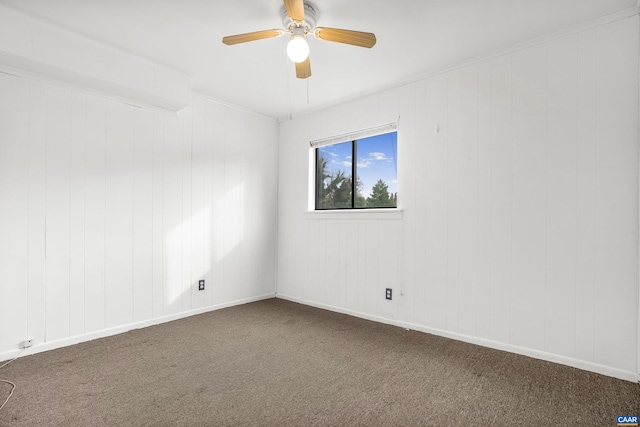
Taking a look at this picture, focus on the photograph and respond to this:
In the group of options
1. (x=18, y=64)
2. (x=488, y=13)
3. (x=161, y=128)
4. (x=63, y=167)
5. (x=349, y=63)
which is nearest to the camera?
(x=488, y=13)

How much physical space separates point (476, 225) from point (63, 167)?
3.36 meters

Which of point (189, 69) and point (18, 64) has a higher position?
point (189, 69)

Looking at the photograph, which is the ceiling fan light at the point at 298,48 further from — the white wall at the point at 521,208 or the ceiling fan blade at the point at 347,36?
the white wall at the point at 521,208

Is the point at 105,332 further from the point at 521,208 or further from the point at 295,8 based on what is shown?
the point at 521,208

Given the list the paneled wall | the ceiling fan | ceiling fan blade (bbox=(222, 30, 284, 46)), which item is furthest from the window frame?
ceiling fan blade (bbox=(222, 30, 284, 46))

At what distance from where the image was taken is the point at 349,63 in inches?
114

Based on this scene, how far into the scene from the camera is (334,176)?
4.05m

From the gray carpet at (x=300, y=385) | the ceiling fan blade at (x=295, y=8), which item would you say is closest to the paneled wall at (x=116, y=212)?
the gray carpet at (x=300, y=385)

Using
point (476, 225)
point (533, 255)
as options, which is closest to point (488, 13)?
point (476, 225)

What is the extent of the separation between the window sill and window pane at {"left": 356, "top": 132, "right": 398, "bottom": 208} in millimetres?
147

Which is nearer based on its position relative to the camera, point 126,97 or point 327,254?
point 126,97

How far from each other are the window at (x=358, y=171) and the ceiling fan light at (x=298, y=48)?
4.96ft

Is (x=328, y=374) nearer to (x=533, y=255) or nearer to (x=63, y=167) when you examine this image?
(x=533, y=255)

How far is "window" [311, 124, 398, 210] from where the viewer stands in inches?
138
